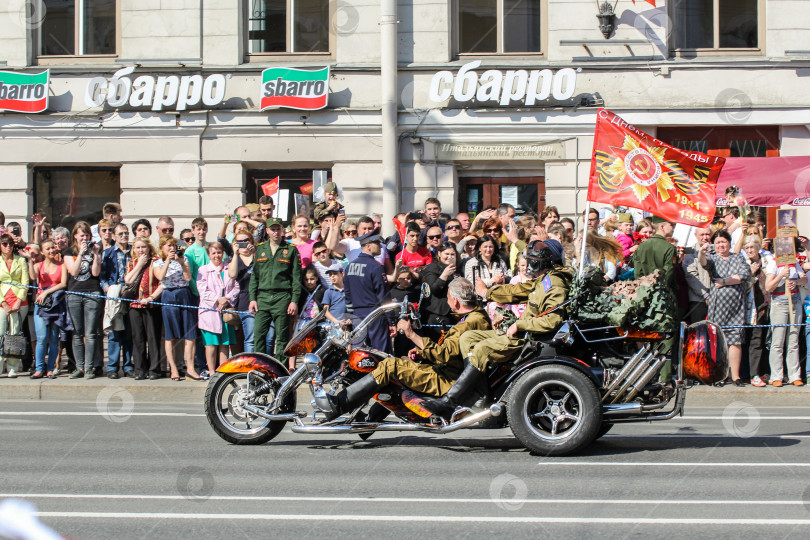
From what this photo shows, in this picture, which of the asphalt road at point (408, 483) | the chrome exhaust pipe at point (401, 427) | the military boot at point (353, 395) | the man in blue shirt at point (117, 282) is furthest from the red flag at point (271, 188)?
the military boot at point (353, 395)

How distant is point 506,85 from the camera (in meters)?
18.5

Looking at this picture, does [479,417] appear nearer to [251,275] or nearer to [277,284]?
[277,284]

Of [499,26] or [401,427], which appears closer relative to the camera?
[401,427]

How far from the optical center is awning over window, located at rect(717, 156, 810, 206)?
15.9 meters

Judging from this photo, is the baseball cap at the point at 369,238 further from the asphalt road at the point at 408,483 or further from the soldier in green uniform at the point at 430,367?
the soldier in green uniform at the point at 430,367

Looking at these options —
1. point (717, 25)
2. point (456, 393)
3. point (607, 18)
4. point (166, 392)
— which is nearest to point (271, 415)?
point (456, 393)

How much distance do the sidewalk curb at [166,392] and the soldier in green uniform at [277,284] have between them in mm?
858

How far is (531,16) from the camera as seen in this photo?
1909cm

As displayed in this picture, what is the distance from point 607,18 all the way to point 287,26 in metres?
5.91

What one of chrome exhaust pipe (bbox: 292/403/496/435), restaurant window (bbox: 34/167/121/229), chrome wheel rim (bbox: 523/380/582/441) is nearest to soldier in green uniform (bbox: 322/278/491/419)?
chrome exhaust pipe (bbox: 292/403/496/435)

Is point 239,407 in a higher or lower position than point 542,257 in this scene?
lower

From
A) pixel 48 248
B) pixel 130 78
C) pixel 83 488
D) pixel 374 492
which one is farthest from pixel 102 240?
pixel 374 492

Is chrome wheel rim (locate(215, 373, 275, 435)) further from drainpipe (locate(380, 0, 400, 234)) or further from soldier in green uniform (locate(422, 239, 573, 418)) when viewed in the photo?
drainpipe (locate(380, 0, 400, 234))

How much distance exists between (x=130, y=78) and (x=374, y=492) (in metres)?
13.9
